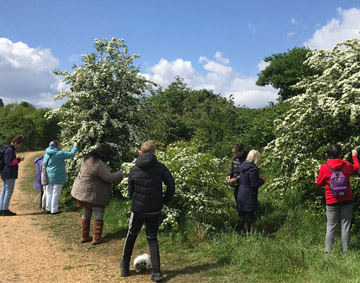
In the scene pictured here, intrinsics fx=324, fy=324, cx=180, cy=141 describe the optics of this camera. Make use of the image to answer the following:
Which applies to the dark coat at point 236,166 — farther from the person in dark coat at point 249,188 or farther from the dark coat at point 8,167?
the dark coat at point 8,167

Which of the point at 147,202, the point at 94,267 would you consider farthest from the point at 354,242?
the point at 94,267

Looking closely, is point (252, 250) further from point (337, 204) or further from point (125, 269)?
point (125, 269)

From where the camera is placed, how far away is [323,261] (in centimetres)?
439

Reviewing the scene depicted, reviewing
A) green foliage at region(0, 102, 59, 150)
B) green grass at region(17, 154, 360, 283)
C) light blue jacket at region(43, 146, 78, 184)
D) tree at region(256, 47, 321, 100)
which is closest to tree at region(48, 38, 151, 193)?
light blue jacket at region(43, 146, 78, 184)

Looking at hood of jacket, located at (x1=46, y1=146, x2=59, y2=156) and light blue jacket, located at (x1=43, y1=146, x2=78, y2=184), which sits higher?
hood of jacket, located at (x1=46, y1=146, x2=59, y2=156)

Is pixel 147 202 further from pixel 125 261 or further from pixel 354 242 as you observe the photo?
pixel 354 242

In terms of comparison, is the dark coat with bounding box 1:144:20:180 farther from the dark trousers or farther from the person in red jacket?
the person in red jacket

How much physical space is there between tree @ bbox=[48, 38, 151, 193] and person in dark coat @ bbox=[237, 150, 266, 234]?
3858mm

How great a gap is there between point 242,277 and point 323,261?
1131mm

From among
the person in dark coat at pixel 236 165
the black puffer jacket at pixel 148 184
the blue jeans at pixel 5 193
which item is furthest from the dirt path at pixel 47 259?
the person in dark coat at pixel 236 165

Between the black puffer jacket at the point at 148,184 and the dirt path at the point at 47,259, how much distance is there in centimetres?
101

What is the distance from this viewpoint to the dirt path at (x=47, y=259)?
4570 millimetres

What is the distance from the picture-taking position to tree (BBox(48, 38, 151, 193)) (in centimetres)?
878

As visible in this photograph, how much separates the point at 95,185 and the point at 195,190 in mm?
1864
